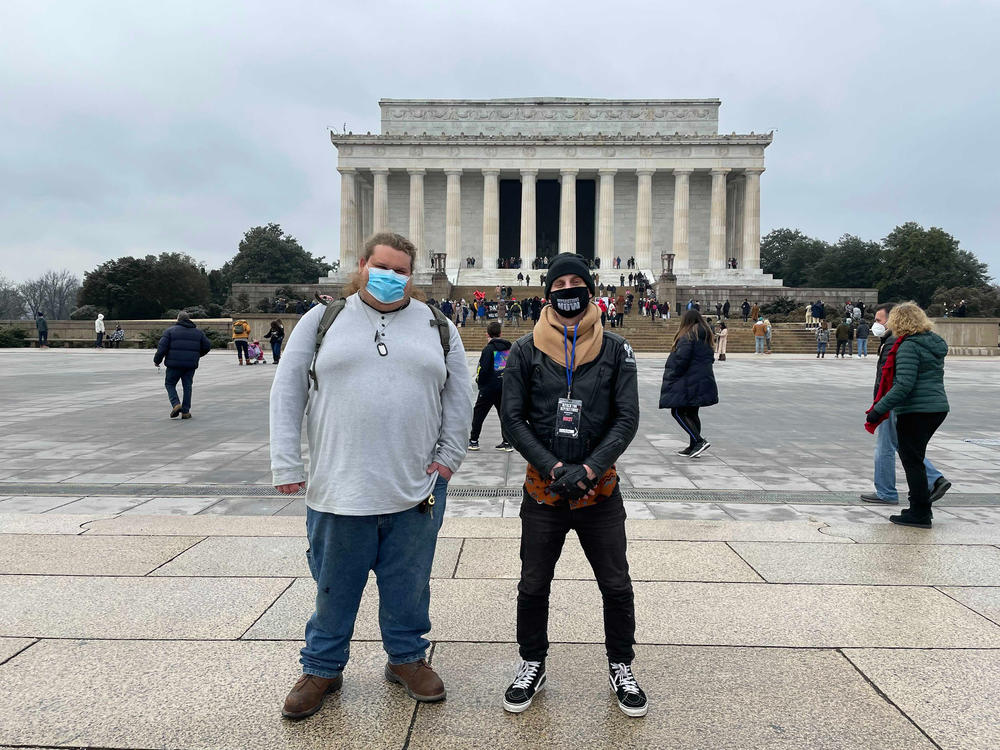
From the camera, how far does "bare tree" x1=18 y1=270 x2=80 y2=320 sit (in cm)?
11238

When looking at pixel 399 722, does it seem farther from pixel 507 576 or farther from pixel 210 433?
pixel 210 433

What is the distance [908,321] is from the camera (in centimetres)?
629

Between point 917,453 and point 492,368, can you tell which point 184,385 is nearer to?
point 492,368

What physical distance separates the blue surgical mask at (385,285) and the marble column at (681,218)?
60.5 meters

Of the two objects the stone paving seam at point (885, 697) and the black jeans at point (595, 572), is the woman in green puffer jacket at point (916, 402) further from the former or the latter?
the black jeans at point (595, 572)

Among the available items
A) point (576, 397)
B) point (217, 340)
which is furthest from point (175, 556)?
point (217, 340)

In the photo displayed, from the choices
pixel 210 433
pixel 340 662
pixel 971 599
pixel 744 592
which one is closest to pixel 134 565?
pixel 340 662

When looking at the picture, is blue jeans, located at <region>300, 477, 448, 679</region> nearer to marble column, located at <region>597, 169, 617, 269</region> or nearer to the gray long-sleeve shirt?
the gray long-sleeve shirt

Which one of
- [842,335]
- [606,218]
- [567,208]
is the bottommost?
[842,335]

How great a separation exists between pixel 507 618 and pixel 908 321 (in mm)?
4573

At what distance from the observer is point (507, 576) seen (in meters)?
4.87

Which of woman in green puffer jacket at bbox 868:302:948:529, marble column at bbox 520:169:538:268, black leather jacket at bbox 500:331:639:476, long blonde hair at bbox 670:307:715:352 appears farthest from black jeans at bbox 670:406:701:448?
marble column at bbox 520:169:538:268

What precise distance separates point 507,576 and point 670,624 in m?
1.22

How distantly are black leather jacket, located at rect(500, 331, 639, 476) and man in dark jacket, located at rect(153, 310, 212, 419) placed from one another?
10.8 meters
